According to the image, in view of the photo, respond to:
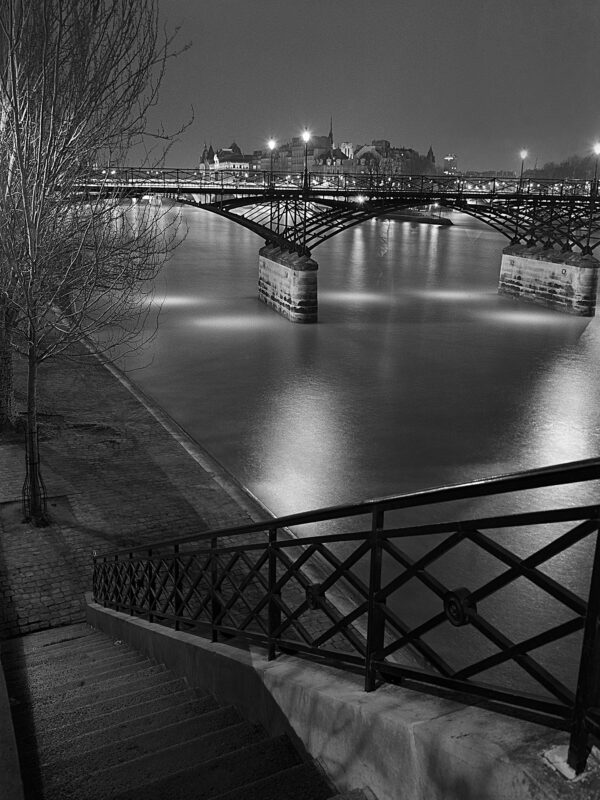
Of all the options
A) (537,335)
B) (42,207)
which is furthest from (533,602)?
(537,335)

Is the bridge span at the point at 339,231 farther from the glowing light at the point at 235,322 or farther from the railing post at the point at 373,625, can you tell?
the railing post at the point at 373,625

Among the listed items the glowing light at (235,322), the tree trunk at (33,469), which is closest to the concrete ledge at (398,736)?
the tree trunk at (33,469)

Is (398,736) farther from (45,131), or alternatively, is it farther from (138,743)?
(45,131)

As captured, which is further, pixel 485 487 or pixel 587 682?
pixel 485 487

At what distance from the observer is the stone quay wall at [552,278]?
31266mm

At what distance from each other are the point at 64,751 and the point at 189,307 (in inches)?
1121

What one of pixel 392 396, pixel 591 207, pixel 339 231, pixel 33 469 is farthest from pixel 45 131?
pixel 591 207

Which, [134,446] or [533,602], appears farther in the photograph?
[134,446]

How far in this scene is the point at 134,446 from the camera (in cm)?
1348

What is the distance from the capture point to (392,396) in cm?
1842

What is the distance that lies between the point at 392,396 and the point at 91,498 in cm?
937

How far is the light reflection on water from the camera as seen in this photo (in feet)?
40.1

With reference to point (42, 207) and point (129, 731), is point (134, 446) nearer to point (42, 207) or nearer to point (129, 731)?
point (42, 207)

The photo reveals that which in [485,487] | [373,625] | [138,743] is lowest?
[138,743]
